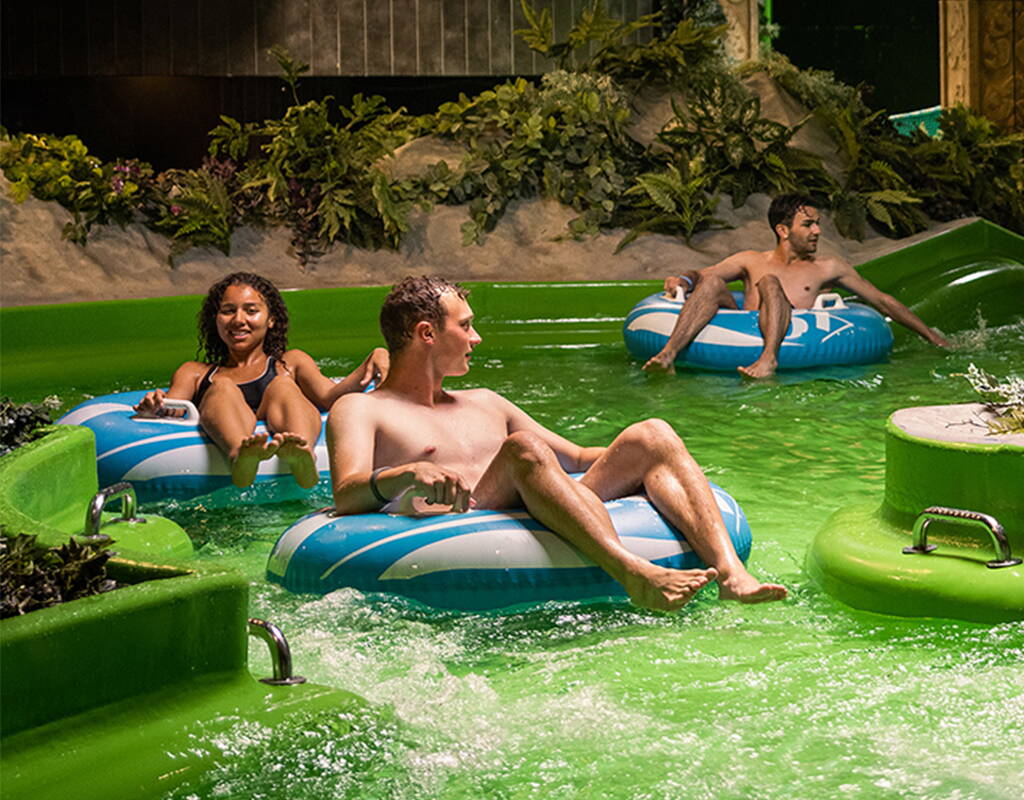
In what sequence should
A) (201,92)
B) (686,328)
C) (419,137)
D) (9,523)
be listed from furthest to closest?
(201,92) < (419,137) < (686,328) < (9,523)

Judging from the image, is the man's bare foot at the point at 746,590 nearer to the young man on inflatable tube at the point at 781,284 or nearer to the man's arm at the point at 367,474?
the man's arm at the point at 367,474

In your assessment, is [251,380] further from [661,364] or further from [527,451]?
[661,364]

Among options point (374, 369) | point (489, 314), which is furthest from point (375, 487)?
point (489, 314)

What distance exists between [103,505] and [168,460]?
4.17ft

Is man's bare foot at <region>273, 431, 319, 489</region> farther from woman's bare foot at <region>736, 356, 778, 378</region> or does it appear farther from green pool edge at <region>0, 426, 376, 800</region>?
woman's bare foot at <region>736, 356, 778, 378</region>

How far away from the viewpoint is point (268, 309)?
552 cm

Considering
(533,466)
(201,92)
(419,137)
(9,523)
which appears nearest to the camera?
(9,523)

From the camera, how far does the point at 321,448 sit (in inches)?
212

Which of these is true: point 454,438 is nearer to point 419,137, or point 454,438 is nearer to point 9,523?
point 9,523

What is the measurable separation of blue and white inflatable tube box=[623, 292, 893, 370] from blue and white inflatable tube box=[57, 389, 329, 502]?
143 inches

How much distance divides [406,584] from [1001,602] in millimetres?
1565

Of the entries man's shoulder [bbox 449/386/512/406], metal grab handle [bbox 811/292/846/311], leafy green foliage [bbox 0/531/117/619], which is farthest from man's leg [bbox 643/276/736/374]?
leafy green foliage [bbox 0/531/117/619]

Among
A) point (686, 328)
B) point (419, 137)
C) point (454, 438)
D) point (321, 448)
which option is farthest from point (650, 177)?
point (454, 438)

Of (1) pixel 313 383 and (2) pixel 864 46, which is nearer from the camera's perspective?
(1) pixel 313 383
